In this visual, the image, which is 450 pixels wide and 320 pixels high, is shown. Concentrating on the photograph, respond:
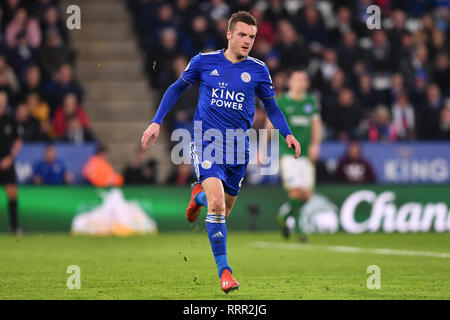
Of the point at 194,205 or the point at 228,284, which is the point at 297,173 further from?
the point at 228,284

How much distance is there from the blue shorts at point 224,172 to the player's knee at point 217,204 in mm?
231

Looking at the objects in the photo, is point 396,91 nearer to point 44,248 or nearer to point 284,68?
point 284,68

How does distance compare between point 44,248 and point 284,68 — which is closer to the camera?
point 44,248

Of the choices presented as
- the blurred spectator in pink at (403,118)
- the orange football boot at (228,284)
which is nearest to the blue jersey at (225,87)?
the orange football boot at (228,284)

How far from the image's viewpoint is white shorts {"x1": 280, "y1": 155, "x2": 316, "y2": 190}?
13.8m

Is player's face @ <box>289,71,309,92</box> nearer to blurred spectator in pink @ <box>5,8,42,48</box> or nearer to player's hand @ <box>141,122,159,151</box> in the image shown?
blurred spectator in pink @ <box>5,8,42,48</box>

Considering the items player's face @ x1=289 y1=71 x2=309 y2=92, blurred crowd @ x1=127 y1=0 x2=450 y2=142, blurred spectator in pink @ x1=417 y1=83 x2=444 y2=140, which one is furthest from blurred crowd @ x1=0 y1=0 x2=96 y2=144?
blurred spectator in pink @ x1=417 y1=83 x2=444 y2=140

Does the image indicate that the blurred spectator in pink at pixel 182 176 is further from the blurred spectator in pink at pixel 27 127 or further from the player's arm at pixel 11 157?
the player's arm at pixel 11 157

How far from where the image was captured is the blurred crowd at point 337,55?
1759 centimetres

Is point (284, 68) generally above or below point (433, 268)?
above

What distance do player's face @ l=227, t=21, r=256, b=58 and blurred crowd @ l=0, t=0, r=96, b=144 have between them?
8.09 meters
